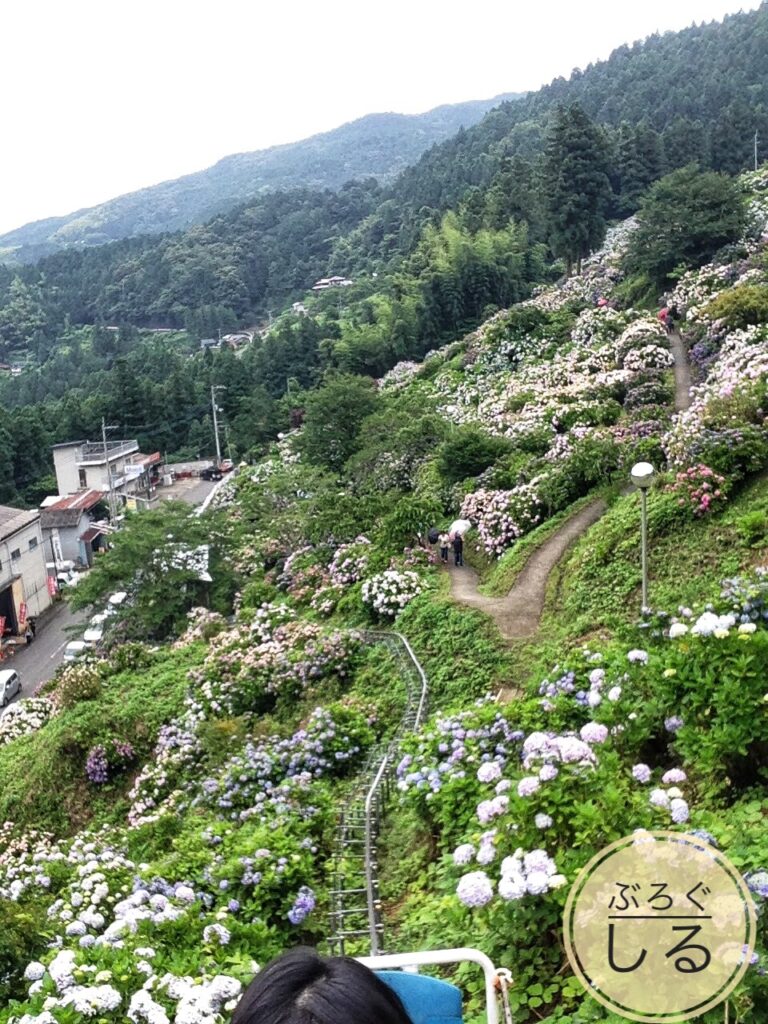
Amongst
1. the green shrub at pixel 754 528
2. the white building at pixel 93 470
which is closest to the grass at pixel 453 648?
the green shrub at pixel 754 528

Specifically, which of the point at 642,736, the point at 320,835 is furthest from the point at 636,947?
the point at 320,835

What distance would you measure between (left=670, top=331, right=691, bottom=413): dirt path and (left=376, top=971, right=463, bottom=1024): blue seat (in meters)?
17.3

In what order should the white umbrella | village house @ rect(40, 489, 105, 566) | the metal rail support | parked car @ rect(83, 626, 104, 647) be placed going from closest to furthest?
the metal rail support, the white umbrella, parked car @ rect(83, 626, 104, 647), village house @ rect(40, 489, 105, 566)

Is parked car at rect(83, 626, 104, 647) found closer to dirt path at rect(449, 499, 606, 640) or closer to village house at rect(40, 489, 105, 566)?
dirt path at rect(449, 499, 606, 640)

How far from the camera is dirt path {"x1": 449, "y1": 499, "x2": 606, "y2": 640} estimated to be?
502 inches

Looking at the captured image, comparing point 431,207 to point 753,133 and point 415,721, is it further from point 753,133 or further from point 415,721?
point 415,721

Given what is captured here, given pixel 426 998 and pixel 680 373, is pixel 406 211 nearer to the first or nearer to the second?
pixel 680 373

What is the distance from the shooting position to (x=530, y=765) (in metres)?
4.55

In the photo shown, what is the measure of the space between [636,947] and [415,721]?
288 inches

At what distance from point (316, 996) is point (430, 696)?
958cm

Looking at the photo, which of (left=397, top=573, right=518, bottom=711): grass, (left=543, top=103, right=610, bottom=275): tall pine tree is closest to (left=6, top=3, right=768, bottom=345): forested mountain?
(left=543, top=103, right=610, bottom=275): tall pine tree

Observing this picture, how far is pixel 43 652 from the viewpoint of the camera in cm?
3078

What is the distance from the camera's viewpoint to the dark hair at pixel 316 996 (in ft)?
5.16

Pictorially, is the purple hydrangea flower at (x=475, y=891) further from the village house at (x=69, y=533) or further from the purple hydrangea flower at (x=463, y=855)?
the village house at (x=69, y=533)
